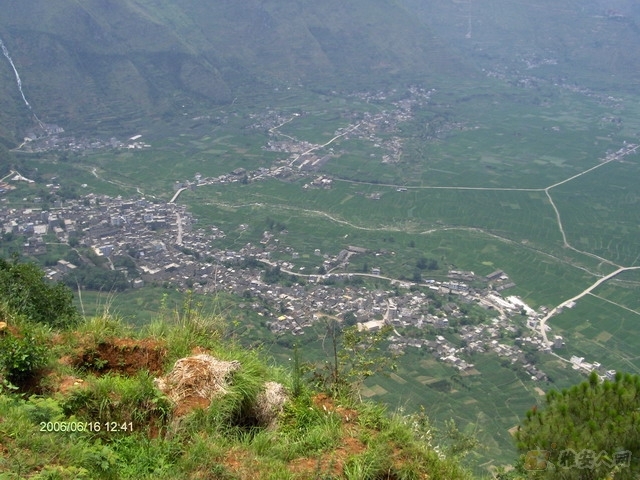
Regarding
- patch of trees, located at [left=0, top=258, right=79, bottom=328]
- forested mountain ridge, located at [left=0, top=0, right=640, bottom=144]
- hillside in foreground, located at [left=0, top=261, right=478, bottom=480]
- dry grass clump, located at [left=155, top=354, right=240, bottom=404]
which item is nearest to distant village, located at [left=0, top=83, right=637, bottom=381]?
patch of trees, located at [left=0, top=258, right=79, bottom=328]

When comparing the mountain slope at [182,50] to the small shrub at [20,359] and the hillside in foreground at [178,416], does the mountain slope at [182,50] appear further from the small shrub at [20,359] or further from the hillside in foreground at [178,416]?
the small shrub at [20,359]

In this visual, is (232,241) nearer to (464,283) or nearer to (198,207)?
(198,207)

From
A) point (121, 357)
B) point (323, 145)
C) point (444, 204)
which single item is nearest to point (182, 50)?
point (323, 145)

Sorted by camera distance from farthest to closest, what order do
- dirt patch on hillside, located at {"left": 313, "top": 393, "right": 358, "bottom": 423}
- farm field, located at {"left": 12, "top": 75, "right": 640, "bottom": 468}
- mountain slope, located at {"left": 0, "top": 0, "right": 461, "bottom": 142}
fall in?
mountain slope, located at {"left": 0, "top": 0, "right": 461, "bottom": 142}
farm field, located at {"left": 12, "top": 75, "right": 640, "bottom": 468}
dirt patch on hillside, located at {"left": 313, "top": 393, "right": 358, "bottom": 423}

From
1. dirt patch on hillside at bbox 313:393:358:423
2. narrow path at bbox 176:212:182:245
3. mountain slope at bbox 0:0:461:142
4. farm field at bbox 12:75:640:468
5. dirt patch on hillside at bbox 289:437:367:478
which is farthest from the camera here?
mountain slope at bbox 0:0:461:142

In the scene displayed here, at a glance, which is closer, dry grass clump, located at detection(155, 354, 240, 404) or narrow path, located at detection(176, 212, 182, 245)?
dry grass clump, located at detection(155, 354, 240, 404)

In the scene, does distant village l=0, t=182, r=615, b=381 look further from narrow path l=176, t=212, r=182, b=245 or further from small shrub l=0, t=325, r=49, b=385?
small shrub l=0, t=325, r=49, b=385

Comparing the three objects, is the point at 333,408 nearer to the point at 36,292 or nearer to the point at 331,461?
the point at 331,461

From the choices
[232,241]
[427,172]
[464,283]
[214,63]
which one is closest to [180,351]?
[464,283]

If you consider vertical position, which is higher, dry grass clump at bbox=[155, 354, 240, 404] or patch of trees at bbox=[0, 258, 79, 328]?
dry grass clump at bbox=[155, 354, 240, 404]
